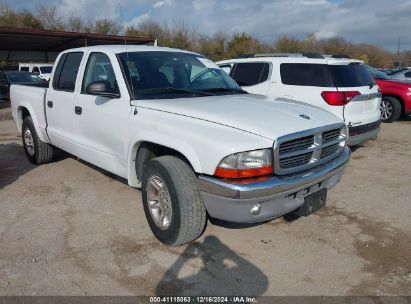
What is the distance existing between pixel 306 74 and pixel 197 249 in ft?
13.9

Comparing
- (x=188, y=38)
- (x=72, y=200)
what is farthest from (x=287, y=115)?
(x=188, y=38)

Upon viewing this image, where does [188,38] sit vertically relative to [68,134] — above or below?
above

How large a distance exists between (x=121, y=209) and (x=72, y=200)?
2.51ft

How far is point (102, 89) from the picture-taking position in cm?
392

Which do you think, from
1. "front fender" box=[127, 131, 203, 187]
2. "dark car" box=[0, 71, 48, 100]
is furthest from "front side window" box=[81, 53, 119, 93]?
"dark car" box=[0, 71, 48, 100]

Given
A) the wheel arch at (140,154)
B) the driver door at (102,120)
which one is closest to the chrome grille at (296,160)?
the wheel arch at (140,154)

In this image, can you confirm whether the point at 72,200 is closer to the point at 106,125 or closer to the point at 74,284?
the point at 106,125

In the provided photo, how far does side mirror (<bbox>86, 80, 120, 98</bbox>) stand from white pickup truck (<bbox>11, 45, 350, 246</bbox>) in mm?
10

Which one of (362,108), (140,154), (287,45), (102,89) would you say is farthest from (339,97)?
(287,45)

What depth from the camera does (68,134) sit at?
200 inches

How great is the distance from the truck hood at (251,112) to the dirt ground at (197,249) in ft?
3.75

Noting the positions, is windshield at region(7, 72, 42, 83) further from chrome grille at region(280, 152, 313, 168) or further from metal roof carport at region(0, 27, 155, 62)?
chrome grille at region(280, 152, 313, 168)

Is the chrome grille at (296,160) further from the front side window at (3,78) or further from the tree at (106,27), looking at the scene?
the tree at (106,27)

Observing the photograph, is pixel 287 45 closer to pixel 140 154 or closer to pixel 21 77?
pixel 21 77
